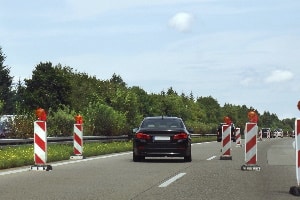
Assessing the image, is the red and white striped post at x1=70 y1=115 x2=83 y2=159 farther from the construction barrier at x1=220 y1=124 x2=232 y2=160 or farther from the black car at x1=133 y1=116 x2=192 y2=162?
the construction barrier at x1=220 y1=124 x2=232 y2=160

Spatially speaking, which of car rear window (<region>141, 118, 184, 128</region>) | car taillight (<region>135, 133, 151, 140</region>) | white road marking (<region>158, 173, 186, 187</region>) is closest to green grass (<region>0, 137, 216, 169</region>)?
car taillight (<region>135, 133, 151, 140</region>)

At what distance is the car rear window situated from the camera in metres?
21.2

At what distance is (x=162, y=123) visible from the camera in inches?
843

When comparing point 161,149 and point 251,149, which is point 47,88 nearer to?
point 161,149

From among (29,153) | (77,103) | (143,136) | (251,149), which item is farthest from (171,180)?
(77,103)

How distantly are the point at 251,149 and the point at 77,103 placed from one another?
98.2 metres

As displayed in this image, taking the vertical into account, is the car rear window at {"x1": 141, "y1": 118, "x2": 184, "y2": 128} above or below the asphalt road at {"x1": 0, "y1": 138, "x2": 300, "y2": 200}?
above

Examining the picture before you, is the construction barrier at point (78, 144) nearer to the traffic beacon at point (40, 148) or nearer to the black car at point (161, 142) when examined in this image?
the black car at point (161, 142)

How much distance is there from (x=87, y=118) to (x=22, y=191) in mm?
30523

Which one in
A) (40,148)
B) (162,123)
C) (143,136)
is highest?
(162,123)

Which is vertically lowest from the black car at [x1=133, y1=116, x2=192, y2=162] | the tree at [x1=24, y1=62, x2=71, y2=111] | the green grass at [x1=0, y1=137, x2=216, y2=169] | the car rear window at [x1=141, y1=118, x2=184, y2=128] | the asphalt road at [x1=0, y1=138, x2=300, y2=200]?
the asphalt road at [x1=0, y1=138, x2=300, y2=200]

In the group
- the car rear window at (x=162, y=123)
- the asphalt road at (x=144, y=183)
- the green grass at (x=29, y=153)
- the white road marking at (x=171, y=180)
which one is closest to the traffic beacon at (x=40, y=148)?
the asphalt road at (x=144, y=183)

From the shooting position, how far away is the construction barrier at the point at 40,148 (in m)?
16.5

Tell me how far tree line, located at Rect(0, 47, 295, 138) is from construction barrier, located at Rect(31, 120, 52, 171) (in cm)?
1348
